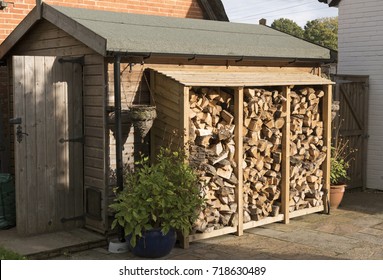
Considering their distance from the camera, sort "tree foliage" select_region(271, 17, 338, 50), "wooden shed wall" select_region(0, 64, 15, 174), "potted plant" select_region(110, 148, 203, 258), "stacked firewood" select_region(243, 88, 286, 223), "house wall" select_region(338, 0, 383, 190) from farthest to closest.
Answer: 1. "tree foliage" select_region(271, 17, 338, 50)
2. "house wall" select_region(338, 0, 383, 190)
3. "wooden shed wall" select_region(0, 64, 15, 174)
4. "stacked firewood" select_region(243, 88, 286, 223)
5. "potted plant" select_region(110, 148, 203, 258)

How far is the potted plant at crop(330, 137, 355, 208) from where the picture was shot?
372 inches

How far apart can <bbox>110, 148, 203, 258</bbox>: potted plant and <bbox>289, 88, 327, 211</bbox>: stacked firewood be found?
7.74ft

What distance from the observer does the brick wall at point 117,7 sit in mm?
9573

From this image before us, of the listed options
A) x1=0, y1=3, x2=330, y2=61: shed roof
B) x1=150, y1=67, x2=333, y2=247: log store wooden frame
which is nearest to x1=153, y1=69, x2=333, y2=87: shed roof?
x1=150, y1=67, x2=333, y2=247: log store wooden frame

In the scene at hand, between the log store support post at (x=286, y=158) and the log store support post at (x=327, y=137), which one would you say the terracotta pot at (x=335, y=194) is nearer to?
the log store support post at (x=327, y=137)

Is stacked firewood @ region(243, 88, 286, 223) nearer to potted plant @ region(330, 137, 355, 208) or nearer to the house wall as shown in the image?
potted plant @ region(330, 137, 355, 208)

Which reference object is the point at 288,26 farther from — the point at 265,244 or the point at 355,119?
the point at 265,244

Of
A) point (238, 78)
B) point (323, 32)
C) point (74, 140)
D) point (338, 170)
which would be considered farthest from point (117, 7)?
point (323, 32)

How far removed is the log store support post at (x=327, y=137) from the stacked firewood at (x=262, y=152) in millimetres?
1019

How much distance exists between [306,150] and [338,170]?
115 centimetres

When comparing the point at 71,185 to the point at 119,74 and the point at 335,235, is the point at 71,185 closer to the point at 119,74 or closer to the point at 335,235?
the point at 119,74

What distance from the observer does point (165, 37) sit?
24.9 feet

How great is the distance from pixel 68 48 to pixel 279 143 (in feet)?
10.9

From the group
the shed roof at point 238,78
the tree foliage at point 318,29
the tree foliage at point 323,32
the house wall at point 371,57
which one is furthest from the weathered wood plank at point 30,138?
the tree foliage at point 323,32
